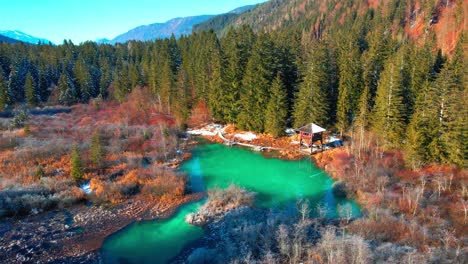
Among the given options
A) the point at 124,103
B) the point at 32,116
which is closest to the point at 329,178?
the point at 124,103

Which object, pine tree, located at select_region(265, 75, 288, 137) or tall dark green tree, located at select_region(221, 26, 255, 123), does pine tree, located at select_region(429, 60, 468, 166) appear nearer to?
pine tree, located at select_region(265, 75, 288, 137)

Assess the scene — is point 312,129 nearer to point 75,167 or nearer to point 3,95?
point 75,167

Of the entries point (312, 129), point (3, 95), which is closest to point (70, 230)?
point (312, 129)

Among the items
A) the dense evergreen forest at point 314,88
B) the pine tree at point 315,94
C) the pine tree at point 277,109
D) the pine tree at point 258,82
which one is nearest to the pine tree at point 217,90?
the dense evergreen forest at point 314,88

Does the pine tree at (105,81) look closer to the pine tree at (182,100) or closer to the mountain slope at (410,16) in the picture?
the pine tree at (182,100)

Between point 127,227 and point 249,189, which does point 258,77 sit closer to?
point 249,189

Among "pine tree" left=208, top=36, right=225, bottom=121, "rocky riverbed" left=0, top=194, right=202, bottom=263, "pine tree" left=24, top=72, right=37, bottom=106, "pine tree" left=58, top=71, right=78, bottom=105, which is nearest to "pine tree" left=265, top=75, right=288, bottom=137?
"pine tree" left=208, top=36, right=225, bottom=121
